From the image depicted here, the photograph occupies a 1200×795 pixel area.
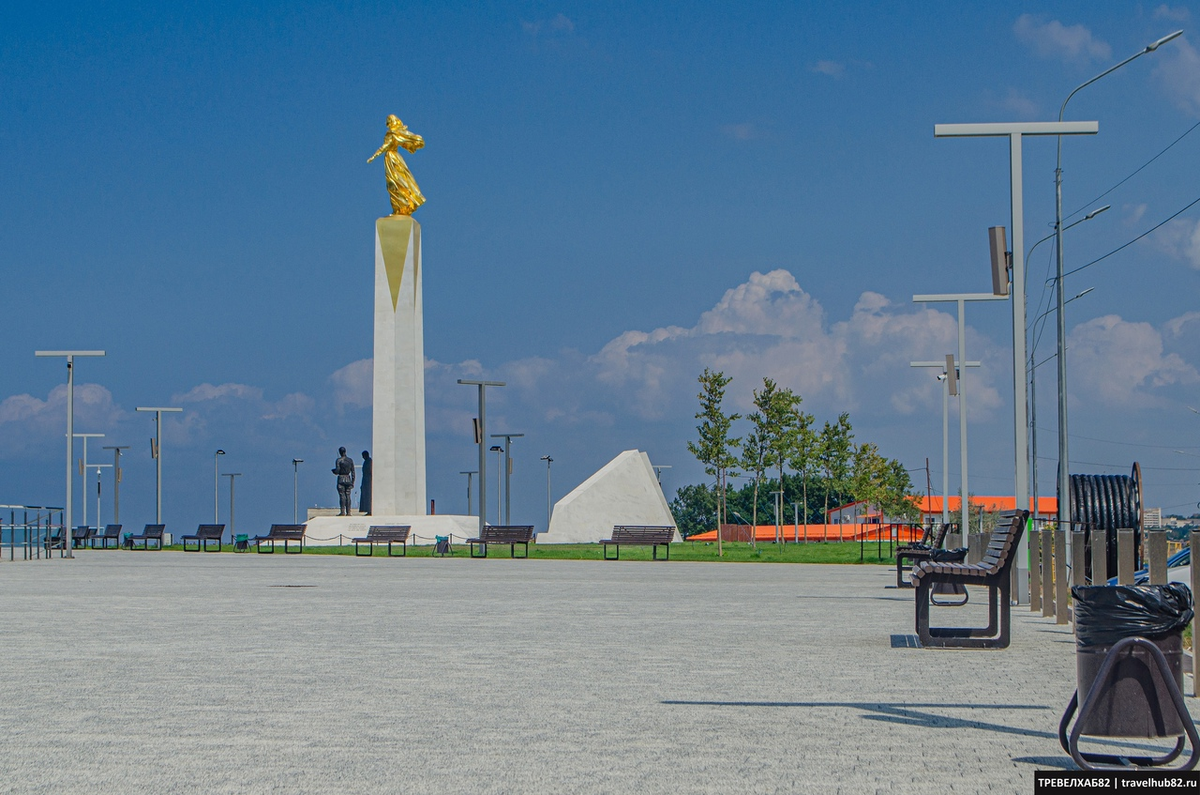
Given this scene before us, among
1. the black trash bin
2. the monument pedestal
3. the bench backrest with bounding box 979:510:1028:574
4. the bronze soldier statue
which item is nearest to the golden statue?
the monument pedestal

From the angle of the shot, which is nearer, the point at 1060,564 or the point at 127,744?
the point at 127,744

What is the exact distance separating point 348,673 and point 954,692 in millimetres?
4068

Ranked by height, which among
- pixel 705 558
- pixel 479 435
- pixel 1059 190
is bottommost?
pixel 705 558

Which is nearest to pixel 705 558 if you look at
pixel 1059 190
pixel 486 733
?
pixel 1059 190

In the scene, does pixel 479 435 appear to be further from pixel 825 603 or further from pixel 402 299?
pixel 825 603

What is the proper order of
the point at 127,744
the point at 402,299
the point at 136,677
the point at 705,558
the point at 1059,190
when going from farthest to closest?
the point at 402,299 → the point at 705,558 → the point at 1059,190 → the point at 136,677 → the point at 127,744

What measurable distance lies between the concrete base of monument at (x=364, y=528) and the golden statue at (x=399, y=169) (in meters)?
11.9

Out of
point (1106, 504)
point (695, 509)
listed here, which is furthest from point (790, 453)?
point (695, 509)

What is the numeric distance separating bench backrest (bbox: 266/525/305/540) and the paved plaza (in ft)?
84.4

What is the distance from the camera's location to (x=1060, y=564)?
44.3ft

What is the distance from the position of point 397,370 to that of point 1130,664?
44.3m

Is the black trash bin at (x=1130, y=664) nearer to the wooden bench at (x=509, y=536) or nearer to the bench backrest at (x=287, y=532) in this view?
the wooden bench at (x=509, y=536)

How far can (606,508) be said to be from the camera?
185ft

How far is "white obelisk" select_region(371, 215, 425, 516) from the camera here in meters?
48.6
